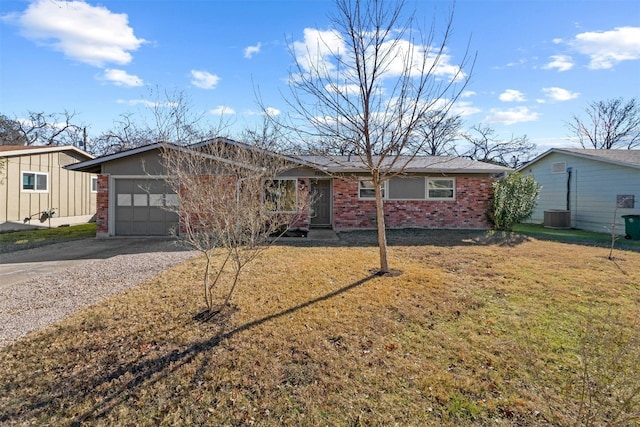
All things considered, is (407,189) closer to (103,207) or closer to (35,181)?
(103,207)

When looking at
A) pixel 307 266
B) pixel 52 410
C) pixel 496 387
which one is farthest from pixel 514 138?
pixel 52 410

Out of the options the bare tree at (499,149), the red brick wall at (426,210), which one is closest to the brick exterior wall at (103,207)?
the red brick wall at (426,210)

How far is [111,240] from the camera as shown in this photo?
37.7 feet

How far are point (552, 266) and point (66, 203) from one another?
20.7 meters

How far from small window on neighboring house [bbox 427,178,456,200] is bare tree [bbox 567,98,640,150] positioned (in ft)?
85.0

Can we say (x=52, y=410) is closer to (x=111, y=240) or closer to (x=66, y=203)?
(x=111, y=240)

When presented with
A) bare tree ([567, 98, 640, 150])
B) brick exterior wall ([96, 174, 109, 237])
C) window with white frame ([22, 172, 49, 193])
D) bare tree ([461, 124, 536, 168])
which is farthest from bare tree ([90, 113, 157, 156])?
bare tree ([567, 98, 640, 150])

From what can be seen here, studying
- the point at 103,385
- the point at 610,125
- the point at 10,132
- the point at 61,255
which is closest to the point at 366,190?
the point at 61,255

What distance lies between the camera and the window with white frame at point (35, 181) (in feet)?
47.1

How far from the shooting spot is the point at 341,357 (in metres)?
3.56

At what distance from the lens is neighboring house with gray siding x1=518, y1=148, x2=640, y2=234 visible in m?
13.6

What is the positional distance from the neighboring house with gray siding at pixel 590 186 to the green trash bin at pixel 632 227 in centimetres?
54

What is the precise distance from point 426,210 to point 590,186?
26.6 ft

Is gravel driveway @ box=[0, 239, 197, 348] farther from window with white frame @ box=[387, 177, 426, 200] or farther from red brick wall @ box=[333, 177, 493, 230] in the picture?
window with white frame @ box=[387, 177, 426, 200]
